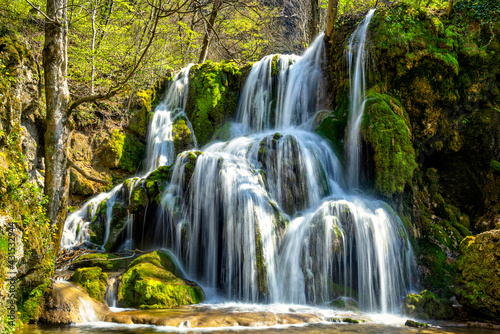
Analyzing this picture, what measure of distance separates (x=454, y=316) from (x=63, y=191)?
23.0 feet

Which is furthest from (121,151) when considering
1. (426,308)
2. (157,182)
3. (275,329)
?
(426,308)

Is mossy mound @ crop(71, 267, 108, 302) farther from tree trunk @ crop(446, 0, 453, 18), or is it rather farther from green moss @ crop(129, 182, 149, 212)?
tree trunk @ crop(446, 0, 453, 18)

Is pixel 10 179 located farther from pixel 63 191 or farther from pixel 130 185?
pixel 130 185

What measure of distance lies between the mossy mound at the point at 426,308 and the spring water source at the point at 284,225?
0.63 metres

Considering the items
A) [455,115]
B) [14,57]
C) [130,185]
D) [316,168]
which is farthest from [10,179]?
[455,115]

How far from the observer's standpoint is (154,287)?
688cm

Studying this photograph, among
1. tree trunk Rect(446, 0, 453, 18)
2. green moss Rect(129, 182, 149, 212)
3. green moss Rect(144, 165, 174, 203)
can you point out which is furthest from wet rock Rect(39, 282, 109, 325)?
tree trunk Rect(446, 0, 453, 18)

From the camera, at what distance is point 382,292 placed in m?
7.41

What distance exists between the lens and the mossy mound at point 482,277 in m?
6.20

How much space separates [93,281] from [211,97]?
9.34m

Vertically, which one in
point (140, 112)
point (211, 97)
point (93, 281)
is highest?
point (211, 97)

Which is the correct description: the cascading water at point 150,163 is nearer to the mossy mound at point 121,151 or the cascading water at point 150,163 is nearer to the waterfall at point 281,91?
the mossy mound at point 121,151

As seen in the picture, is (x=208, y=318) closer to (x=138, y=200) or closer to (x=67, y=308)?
(x=67, y=308)

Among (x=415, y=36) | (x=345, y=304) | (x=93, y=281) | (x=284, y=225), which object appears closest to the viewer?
(x=93, y=281)
